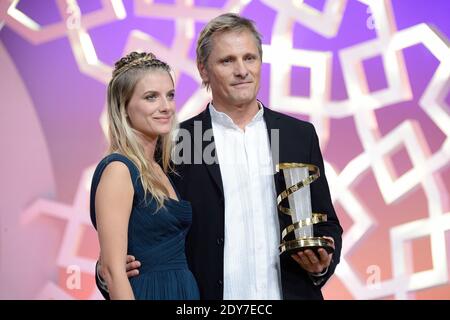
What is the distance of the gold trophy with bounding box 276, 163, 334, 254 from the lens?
2174mm

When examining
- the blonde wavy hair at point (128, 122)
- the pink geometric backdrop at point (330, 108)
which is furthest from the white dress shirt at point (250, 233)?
the pink geometric backdrop at point (330, 108)

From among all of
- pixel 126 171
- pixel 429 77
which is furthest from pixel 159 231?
pixel 429 77

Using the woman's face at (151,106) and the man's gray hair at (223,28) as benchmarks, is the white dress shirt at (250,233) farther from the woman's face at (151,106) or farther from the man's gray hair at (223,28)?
the man's gray hair at (223,28)

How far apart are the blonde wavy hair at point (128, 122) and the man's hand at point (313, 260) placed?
1.39ft

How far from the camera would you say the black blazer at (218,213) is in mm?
2346

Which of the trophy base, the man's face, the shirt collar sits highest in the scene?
the man's face

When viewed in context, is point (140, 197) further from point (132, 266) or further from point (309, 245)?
point (309, 245)

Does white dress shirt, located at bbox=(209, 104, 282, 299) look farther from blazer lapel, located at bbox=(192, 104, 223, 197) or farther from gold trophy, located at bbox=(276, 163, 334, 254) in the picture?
gold trophy, located at bbox=(276, 163, 334, 254)

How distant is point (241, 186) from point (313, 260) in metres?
0.37

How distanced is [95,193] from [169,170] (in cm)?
39

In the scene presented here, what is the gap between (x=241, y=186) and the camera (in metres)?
2.41

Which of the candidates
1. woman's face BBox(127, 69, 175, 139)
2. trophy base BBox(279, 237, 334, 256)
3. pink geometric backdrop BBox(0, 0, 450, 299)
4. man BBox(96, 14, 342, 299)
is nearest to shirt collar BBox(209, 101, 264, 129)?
man BBox(96, 14, 342, 299)

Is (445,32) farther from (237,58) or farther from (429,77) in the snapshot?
(237,58)

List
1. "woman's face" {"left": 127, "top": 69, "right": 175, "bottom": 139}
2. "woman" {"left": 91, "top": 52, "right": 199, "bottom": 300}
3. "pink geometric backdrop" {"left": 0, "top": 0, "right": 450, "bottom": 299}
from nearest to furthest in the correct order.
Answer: "woman" {"left": 91, "top": 52, "right": 199, "bottom": 300}, "woman's face" {"left": 127, "top": 69, "right": 175, "bottom": 139}, "pink geometric backdrop" {"left": 0, "top": 0, "right": 450, "bottom": 299}
